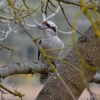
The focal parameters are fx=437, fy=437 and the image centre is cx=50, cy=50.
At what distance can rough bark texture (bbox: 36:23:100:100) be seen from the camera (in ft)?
9.10

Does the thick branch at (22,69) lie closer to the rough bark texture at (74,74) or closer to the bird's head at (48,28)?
the rough bark texture at (74,74)

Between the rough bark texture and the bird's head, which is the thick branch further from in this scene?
the bird's head

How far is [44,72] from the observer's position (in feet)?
11.1

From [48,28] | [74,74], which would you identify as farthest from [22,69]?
[48,28]

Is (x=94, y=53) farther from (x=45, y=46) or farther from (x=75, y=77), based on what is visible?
(x=45, y=46)

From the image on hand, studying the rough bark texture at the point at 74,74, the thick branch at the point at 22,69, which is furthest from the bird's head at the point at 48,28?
the rough bark texture at the point at 74,74

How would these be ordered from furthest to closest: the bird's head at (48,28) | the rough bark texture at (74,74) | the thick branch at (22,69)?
the bird's head at (48,28) → the thick branch at (22,69) → the rough bark texture at (74,74)

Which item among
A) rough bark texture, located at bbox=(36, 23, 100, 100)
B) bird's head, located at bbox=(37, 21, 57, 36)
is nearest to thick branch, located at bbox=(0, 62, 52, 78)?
rough bark texture, located at bbox=(36, 23, 100, 100)

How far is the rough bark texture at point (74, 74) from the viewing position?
277 centimetres

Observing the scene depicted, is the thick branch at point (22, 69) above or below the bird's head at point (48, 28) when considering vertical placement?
below

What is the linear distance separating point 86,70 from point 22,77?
18.4 meters

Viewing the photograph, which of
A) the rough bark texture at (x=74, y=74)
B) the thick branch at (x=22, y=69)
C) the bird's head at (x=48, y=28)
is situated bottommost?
the rough bark texture at (x=74, y=74)

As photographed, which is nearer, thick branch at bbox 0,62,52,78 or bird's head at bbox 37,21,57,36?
thick branch at bbox 0,62,52,78

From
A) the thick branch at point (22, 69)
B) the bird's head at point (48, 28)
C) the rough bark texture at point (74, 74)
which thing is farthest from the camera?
the bird's head at point (48, 28)
